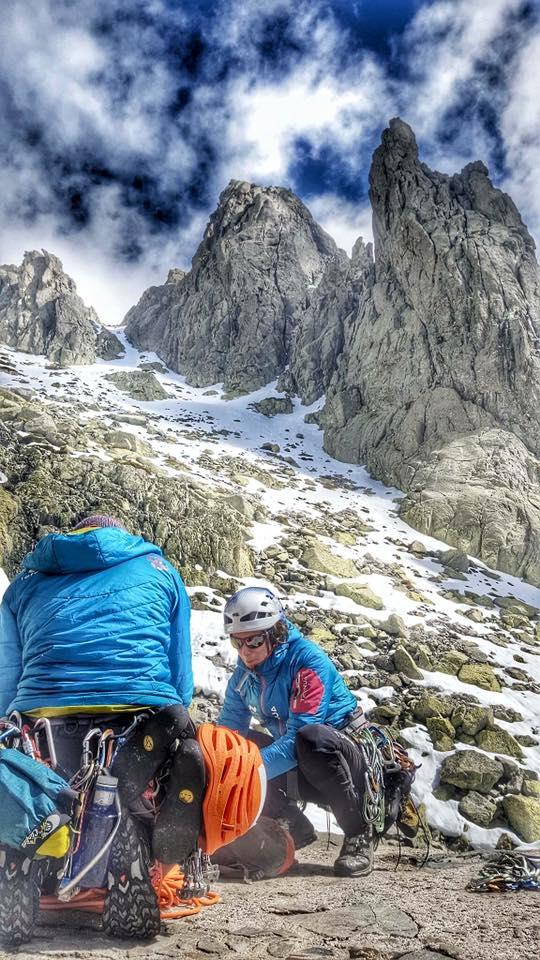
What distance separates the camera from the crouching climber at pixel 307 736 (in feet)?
13.0

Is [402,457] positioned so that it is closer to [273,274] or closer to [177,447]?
[177,447]

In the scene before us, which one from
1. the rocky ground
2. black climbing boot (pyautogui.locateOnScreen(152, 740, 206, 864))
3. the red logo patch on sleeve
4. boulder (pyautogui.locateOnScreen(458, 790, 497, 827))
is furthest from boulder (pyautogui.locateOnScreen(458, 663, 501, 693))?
black climbing boot (pyautogui.locateOnScreen(152, 740, 206, 864))

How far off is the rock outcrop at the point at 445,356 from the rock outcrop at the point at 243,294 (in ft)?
64.4

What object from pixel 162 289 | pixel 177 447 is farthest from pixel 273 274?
pixel 177 447

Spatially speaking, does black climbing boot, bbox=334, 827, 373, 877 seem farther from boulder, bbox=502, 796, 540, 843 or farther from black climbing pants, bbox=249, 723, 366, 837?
boulder, bbox=502, 796, 540, 843

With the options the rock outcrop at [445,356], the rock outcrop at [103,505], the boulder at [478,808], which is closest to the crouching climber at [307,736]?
the boulder at [478,808]

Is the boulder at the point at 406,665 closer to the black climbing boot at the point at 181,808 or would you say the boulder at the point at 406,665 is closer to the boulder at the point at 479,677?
the boulder at the point at 479,677

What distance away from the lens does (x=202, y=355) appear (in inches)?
2648

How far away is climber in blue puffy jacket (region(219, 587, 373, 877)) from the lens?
3969mm

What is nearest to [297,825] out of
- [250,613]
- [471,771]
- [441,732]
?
[250,613]

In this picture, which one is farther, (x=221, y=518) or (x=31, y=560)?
(x=221, y=518)

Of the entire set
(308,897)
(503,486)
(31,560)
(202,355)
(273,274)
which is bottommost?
(308,897)

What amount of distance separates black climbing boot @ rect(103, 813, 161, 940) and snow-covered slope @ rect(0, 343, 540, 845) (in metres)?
5.27

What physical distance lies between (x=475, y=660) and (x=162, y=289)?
313 ft
